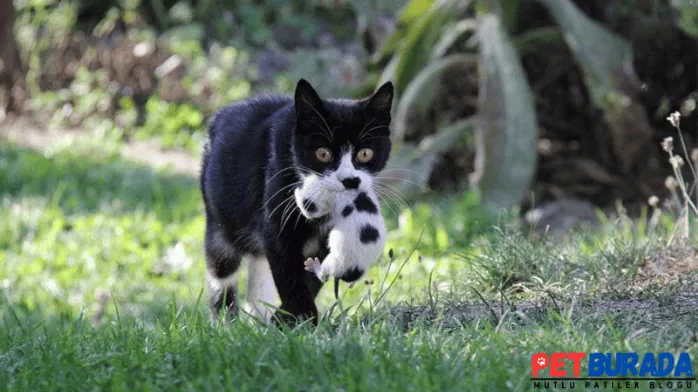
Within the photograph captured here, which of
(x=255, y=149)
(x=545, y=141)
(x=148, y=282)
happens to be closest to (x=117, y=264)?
(x=148, y=282)

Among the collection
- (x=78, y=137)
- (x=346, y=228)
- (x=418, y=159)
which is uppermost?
(x=346, y=228)

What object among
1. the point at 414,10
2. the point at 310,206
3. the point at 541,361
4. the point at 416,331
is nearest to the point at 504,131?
the point at 414,10

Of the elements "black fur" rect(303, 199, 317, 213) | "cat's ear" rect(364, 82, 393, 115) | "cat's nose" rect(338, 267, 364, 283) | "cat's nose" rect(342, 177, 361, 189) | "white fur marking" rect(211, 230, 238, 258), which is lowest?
"white fur marking" rect(211, 230, 238, 258)

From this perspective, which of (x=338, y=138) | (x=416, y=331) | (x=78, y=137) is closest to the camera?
(x=416, y=331)

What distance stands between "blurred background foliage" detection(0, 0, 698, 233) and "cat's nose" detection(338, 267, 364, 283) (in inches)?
71.3

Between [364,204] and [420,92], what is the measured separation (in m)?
4.36

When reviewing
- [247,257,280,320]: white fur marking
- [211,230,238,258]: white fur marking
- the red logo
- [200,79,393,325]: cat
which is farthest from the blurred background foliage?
the red logo

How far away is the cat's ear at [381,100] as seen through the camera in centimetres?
398

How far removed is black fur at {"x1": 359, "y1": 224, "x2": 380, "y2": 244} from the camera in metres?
3.80

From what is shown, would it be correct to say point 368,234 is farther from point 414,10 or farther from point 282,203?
point 414,10

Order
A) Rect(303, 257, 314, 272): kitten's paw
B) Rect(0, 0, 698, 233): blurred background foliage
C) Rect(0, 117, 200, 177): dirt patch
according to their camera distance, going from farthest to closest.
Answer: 1. Rect(0, 117, 200, 177): dirt patch
2. Rect(0, 0, 698, 233): blurred background foliage
3. Rect(303, 257, 314, 272): kitten's paw

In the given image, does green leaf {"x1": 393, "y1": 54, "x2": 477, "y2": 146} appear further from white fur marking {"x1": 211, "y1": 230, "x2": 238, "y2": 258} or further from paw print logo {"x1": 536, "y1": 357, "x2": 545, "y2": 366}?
paw print logo {"x1": 536, "y1": 357, "x2": 545, "y2": 366}

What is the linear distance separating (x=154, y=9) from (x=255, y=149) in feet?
29.6

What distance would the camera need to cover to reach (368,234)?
381cm
